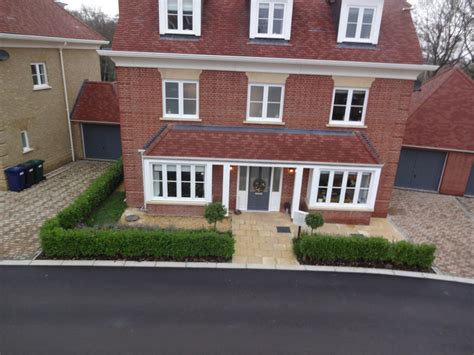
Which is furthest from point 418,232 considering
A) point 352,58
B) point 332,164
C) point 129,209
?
point 129,209

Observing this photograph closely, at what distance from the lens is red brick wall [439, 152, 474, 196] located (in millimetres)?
17016

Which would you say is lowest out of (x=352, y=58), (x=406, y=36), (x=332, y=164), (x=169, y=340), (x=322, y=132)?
(x=169, y=340)

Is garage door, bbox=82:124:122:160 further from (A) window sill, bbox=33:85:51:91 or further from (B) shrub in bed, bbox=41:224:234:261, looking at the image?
(B) shrub in bed, bbox=41:224:234:261

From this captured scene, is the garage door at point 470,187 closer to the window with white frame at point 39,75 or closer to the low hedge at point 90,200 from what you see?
the low hedge at point 90,200

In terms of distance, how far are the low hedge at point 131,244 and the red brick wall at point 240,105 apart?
4095mm

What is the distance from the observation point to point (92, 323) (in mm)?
8211

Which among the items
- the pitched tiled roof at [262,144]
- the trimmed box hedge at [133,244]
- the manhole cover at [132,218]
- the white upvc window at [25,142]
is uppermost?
the pitched tiled roof at [262,144]

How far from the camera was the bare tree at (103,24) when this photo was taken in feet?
129

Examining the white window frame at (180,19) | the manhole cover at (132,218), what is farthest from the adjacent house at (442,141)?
the manhole cover at (132,218)

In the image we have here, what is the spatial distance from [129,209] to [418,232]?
12.4 m

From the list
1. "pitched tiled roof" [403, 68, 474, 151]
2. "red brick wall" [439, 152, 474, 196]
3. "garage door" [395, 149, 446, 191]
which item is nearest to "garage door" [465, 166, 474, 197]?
"red brick wall" [439, 152, 474, 196]

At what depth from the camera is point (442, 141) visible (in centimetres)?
1705

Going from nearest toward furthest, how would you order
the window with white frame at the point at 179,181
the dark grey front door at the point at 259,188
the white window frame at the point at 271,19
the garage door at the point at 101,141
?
the white window frame at the point at 271,19, the window with white frame at the point at 179,181, the dark grey front door at the point at 259,188, the garage door at the point at 101,141

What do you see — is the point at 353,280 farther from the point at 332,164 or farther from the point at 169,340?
the point at 169,340
